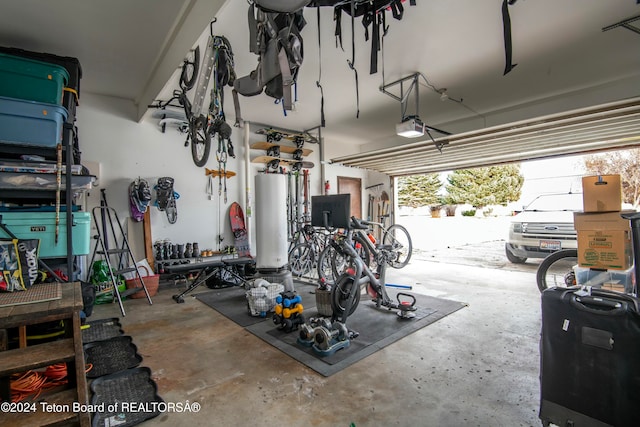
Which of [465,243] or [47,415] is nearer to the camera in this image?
[47,415]

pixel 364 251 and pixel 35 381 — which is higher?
pixel 364 251

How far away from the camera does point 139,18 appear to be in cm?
300

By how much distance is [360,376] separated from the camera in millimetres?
2275

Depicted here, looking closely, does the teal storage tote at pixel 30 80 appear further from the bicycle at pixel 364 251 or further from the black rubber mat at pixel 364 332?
the bicycle at pixel 364 251

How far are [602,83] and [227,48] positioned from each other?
220 inches

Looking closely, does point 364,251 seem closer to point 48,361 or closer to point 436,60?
point 436,60

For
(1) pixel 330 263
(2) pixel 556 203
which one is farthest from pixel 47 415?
(2) pixel 556 203

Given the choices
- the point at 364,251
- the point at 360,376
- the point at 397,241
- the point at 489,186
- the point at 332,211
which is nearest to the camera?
the point at 360,376

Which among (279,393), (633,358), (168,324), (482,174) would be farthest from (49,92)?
(482,174)

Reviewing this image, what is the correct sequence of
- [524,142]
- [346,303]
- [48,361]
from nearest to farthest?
[48,361] < [346,303] < [524,142]

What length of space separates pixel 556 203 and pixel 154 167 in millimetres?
7984

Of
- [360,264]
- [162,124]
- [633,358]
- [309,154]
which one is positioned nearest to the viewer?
[633,358]

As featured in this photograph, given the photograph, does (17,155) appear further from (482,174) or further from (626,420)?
(482,174)

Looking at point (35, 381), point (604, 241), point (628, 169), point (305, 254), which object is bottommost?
point (35, 381)
